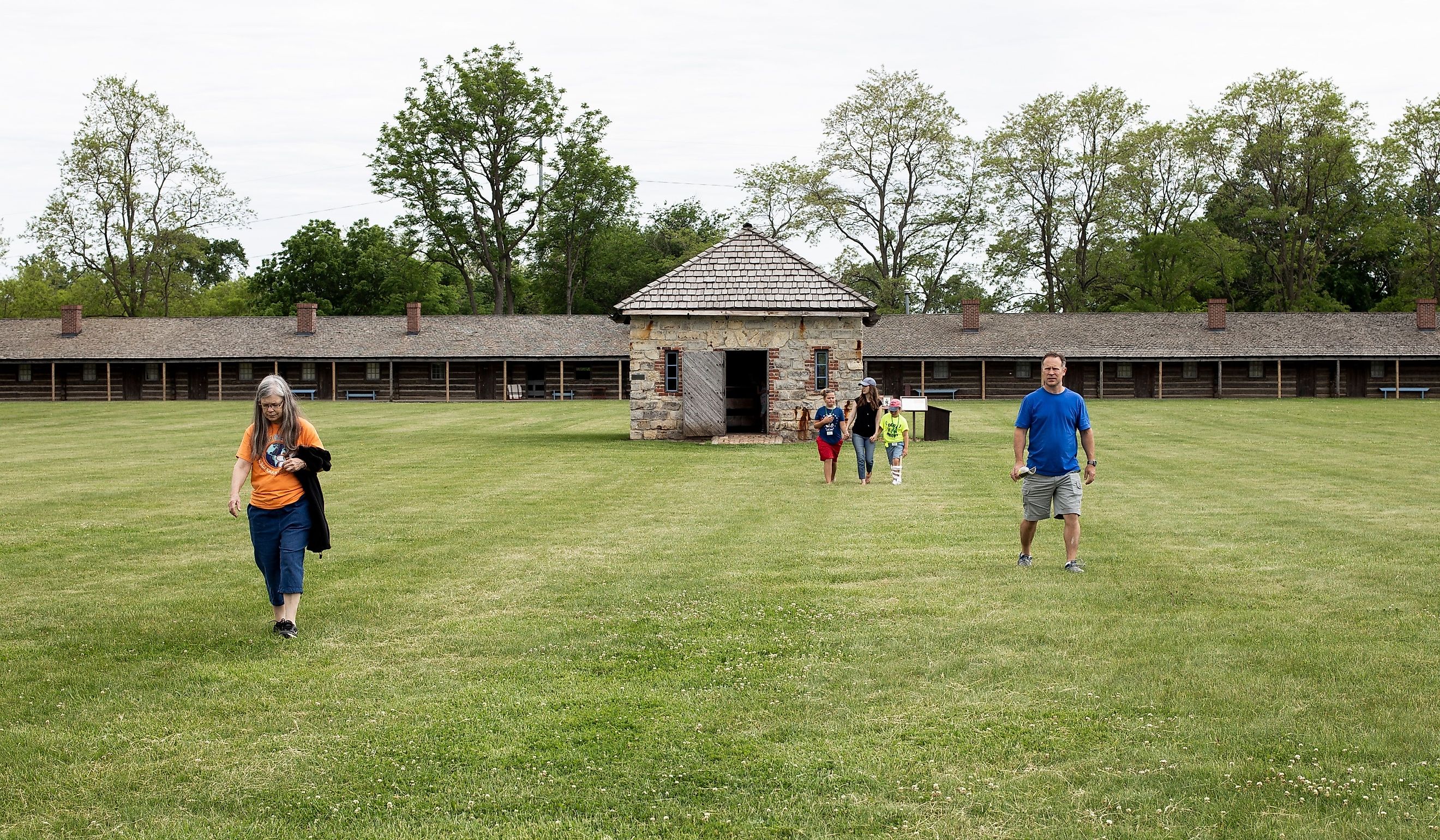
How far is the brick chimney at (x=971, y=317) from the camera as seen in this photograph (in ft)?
183

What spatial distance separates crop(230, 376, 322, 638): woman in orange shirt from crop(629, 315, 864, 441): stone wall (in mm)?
18585

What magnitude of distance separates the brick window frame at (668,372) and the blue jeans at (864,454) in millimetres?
9719

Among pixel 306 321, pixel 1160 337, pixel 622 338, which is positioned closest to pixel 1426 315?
pixel 1160 337

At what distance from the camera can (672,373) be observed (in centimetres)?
2731

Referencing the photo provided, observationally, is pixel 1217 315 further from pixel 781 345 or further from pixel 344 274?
pixel 344 274

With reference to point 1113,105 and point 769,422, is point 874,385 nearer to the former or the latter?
point 769,422

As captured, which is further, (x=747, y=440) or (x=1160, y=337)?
(x=1160, y=337)

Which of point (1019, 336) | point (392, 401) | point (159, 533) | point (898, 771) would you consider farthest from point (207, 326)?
point (898, 771)

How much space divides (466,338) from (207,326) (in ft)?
41.3

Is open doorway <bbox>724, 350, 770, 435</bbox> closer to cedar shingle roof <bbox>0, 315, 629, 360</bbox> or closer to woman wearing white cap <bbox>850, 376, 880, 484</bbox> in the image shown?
woman wearing white cap <bbox>850, 376, 880, 484</bbox>

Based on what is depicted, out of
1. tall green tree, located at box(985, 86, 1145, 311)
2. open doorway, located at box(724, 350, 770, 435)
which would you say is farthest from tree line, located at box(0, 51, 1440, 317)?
open doorway, located at box(724, 350, 770, 435)

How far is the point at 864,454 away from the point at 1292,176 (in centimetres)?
5420

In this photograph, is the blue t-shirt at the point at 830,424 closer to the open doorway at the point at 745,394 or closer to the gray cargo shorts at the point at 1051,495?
the gray cargo shorts at the point at 1051,495

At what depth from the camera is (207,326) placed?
58469 millimetres
